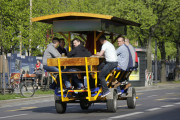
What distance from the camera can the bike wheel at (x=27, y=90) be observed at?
23.5 m

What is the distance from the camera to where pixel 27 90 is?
931 inches

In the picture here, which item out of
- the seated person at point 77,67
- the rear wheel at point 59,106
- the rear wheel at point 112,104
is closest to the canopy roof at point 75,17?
the seated person at point 77,67

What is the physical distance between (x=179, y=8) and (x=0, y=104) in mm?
29001

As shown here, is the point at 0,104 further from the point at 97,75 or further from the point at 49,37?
the point at 49,37

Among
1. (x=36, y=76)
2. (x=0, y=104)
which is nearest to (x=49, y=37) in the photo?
(x=36, y=76)

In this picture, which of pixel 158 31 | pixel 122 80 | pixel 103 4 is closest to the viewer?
pixel 122 80

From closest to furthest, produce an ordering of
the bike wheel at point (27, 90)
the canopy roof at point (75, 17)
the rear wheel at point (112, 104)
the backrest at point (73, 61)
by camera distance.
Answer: the backrest at point (73, 61), the rear wheel at point (112, 104), the canopy roof at point (75, 17), the bike wheel at point (27, 90)

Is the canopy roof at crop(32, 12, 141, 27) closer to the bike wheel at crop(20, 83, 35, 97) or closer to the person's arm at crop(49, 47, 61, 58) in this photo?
the person's arm at crop(49, 47, 61, 58)

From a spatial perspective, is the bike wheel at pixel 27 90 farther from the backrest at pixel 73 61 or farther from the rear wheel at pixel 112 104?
the rear wheel at pixel 112 104

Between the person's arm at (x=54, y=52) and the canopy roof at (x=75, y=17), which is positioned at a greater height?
the canopy roof at (x=75, y=17)

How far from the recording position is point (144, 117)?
1272cm

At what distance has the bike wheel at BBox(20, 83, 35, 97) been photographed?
23.5 metres

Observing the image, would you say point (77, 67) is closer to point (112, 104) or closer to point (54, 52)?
point (54, 52)

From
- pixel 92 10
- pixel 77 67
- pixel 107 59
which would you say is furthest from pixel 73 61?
pixel 92 10
